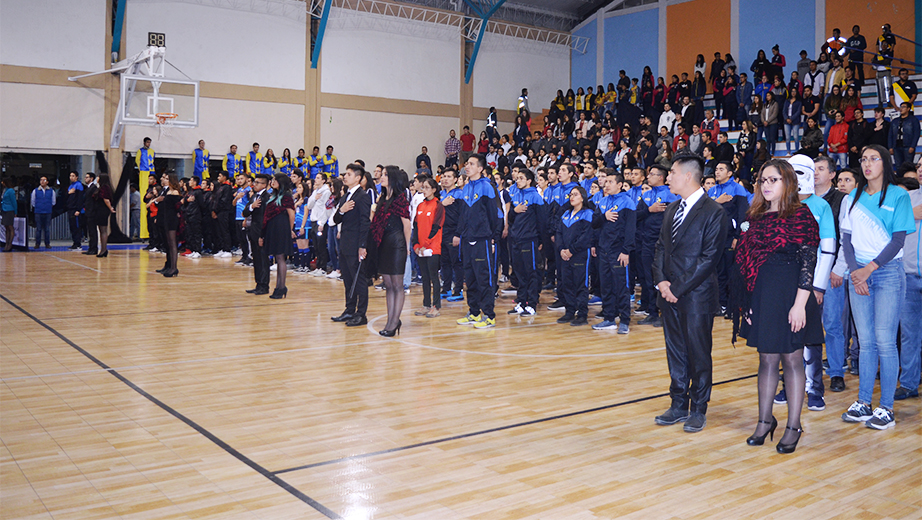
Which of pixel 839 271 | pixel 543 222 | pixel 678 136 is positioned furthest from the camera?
pixel 678 136

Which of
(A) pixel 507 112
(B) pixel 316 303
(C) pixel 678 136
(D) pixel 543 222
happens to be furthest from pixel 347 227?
(A) pixel 507 112

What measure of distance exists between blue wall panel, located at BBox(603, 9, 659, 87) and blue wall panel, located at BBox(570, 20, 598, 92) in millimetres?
664

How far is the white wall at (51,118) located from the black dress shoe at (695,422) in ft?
65.0

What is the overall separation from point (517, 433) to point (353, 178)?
177 inches

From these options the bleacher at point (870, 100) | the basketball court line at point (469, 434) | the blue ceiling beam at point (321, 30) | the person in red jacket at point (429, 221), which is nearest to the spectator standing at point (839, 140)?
the bleacher at point (870, 100)

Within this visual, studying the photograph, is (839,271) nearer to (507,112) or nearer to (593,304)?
(593,304)

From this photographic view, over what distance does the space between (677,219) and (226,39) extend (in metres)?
19.8

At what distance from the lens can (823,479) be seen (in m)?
3.68

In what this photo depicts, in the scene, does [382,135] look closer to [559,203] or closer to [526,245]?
[559,203]

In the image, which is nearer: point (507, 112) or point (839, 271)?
point (839, 271)

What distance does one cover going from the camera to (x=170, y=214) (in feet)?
39.6

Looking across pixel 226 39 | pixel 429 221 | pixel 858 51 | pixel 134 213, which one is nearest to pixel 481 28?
pixel 226 39

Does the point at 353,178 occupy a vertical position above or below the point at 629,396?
above

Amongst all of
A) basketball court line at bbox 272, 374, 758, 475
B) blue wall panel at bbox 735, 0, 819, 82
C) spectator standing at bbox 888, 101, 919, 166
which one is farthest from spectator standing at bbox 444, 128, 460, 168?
basketball court line at bbox 272, 374, 758, 475
